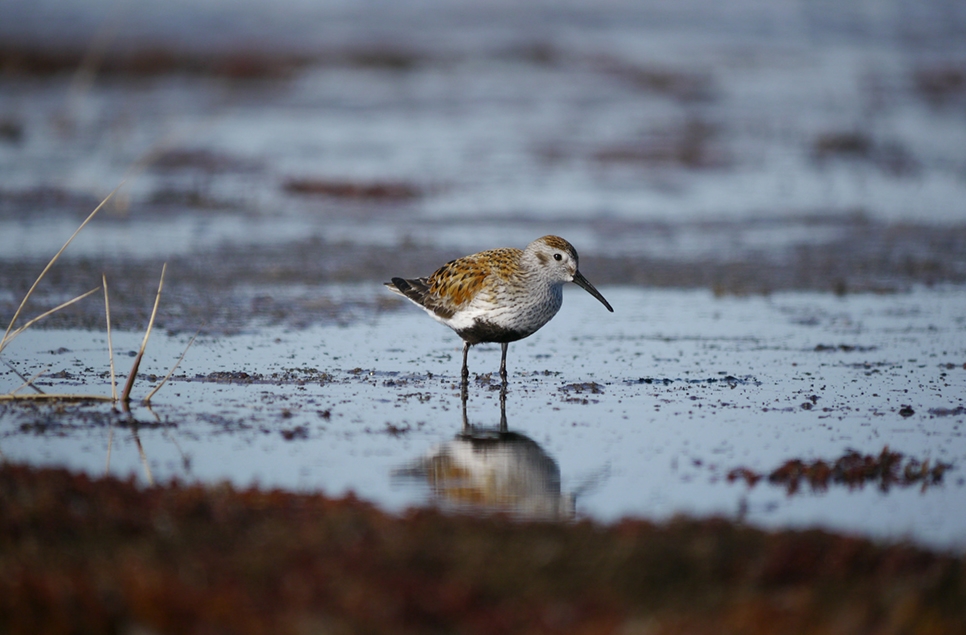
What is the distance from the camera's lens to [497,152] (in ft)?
78.8

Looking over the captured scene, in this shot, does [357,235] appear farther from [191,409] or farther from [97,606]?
[97,606]

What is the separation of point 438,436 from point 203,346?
3.23 m

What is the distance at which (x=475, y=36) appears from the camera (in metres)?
54.8

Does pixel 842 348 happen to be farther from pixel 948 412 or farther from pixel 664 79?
pixel 664 79

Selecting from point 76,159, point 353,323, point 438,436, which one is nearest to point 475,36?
point 76,159

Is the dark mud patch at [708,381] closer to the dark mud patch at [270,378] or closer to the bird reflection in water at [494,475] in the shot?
the bird reflection in water at [494,475]

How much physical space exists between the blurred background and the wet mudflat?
137 mm

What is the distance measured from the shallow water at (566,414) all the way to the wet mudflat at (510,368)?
35mm

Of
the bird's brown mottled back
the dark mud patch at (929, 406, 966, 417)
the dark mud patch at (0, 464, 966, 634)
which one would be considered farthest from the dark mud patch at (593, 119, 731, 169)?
the dark mud patch at (0, 464, 966, 634)

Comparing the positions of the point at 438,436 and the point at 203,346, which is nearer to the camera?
the point at 438,436

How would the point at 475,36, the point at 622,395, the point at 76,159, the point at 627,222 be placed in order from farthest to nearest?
the point at 475,36 → the point at 76,159 → the point at 627,222 → the point at 622,395

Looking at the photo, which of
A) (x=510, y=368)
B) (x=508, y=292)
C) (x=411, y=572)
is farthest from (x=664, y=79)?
(x=411, y=572)

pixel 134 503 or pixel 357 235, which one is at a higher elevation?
pixel 357 235

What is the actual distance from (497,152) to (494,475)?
1792 centimetres
